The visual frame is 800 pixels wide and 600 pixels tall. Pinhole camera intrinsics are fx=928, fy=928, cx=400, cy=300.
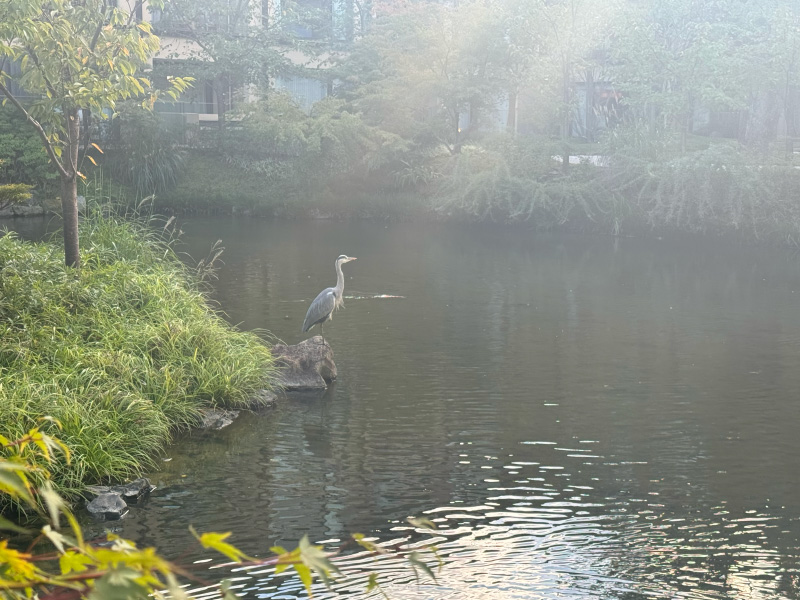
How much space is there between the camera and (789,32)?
77.2ft

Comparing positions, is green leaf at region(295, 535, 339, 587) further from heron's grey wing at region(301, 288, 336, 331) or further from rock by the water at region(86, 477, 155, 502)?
heron's grey wing at region(301, 288, 336, 331)

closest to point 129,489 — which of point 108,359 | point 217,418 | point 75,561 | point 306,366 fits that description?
point 108,359

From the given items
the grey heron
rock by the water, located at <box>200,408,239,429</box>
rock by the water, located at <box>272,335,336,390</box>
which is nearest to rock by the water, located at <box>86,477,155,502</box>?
rock by the water, located at <box>200,408,239,429</box>

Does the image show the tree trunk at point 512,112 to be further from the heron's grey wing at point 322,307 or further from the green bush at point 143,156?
the heron's grey wing at point 322,307

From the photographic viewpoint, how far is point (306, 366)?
33.7ft

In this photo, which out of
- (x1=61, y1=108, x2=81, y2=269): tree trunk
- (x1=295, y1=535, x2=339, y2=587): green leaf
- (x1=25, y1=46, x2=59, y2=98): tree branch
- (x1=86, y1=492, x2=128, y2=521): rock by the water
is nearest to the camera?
(x1=295, y1=535, x2=339, y2=587): green leaf

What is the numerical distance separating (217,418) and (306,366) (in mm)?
1653

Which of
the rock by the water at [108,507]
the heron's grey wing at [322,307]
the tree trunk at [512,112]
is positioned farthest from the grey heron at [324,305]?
the tree trunk at [512,112]

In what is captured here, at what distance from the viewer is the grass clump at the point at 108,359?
7203 millimetres

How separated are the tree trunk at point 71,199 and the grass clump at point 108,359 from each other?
0.23 meters

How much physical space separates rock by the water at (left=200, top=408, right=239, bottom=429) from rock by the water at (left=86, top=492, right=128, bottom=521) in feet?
6.93

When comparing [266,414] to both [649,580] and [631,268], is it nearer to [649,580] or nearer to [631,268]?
[649,580]

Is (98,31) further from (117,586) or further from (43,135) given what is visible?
(117,586)

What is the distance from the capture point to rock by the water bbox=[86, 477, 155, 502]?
670 centimetres
